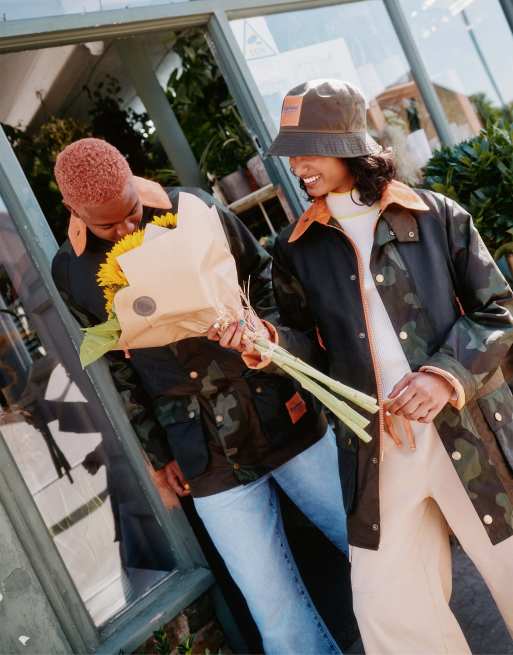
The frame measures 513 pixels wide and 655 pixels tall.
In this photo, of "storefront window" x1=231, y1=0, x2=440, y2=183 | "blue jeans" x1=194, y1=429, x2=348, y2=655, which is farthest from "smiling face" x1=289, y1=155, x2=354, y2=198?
"storefront window" x1=231, y1=0, x2=440, y2=183

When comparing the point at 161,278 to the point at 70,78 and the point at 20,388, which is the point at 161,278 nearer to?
the point at 20,388

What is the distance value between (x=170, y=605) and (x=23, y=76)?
3835 mm

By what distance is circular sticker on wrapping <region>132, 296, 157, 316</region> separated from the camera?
174cm

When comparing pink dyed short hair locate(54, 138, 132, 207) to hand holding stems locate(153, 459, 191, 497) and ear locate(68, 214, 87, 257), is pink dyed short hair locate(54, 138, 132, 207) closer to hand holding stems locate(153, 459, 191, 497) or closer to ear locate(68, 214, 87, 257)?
ear locate(68, 214, 87, 257)

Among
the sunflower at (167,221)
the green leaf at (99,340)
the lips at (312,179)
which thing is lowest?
the green leaf at (99,340)

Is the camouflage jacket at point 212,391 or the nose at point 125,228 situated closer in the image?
the nose at point 125,228

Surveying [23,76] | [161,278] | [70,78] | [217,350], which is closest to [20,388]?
[217,350]

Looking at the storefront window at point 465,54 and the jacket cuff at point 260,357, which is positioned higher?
the storefront window at point 465,54

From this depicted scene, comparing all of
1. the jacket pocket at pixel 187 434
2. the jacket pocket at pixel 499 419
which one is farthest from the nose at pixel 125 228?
the jacket pocket at pixel 499 419

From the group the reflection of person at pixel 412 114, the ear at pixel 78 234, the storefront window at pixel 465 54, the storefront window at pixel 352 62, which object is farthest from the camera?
the storefront window at pixel 465 54

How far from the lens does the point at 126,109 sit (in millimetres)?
6414

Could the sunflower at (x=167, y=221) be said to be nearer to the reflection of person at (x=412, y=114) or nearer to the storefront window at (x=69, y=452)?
the storefront window at (x=69, y=452)

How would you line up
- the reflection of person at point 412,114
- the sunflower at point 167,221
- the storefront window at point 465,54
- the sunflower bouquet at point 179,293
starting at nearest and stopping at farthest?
the sunflower bouquet at point 179,293 → the sunflower at point 167,221 → the reflection of person at point 412,114 → the storefront window at point 465,54

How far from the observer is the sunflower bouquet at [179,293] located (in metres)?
1.74
